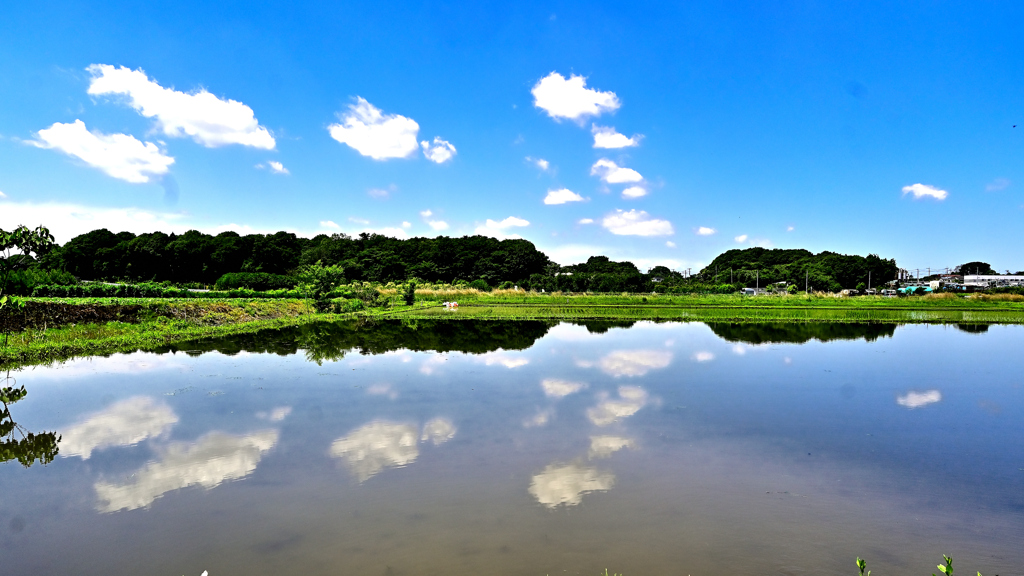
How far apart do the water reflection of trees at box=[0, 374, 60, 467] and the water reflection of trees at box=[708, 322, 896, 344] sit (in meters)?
21.1

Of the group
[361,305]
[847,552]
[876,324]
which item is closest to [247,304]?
[361,305]

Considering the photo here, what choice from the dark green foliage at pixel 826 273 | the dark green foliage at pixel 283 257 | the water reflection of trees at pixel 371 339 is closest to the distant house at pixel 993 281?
the dark green foliage at pixel 826 273

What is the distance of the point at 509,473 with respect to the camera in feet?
20.3

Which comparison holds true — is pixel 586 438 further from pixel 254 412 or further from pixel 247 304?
pixel 247 304

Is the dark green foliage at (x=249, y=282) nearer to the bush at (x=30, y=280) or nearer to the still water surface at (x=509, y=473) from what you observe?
the bush at (x=30, y=280)

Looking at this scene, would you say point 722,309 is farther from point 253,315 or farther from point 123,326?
point 123,326

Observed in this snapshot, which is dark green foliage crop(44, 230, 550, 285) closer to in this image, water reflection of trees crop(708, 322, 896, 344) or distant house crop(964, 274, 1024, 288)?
water reflection of trees crop(708, 322, 896, 344)

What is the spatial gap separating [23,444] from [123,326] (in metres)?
14.5

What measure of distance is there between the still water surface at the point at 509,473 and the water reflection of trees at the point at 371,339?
3520 millimetres

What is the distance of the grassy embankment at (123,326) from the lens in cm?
1477

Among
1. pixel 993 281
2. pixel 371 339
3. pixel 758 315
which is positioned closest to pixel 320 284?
pixel 371 339

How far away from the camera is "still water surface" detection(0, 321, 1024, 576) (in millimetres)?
4531

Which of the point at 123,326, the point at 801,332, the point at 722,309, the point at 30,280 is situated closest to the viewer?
the point at 123,326

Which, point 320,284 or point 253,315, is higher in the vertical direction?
point 320,284
